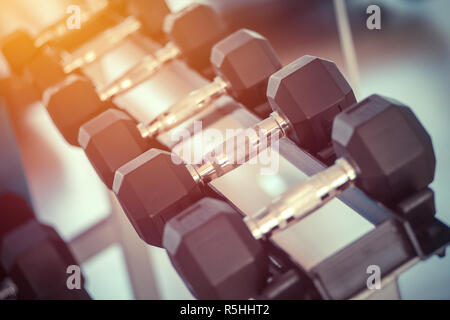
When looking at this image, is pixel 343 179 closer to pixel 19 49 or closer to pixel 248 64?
→ pixel 248 64

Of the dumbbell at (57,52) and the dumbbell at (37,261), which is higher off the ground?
the dumbbell at (57,52)

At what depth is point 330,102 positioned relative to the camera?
Result: 2.22 feet

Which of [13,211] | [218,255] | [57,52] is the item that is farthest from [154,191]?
[57,52]

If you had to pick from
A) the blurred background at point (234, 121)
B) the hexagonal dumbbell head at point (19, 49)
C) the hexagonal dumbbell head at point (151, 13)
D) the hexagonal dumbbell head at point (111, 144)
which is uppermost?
the hexagonal dumbbell head at point (19, 49)

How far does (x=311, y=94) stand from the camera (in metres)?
0.68

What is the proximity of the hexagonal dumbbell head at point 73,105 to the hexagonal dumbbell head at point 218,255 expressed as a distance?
1.55 feet

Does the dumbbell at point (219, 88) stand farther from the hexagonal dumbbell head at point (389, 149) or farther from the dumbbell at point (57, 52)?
the dumbbell at point (57, 52)

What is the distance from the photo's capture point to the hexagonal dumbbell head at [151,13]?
46.8 inches

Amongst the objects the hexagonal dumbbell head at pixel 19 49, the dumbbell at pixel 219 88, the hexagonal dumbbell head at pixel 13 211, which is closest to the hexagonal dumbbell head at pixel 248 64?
the dumbbell at pixel 219 88

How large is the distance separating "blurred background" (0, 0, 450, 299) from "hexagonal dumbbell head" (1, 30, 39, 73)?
15 cm

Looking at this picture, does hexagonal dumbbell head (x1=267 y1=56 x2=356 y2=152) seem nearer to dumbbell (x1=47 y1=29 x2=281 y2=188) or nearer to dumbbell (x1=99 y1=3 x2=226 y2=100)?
dumbbell (x1=47 y1=29 x2=281 y2=188)

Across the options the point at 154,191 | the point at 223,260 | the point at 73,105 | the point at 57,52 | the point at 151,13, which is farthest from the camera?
the point at 57,52

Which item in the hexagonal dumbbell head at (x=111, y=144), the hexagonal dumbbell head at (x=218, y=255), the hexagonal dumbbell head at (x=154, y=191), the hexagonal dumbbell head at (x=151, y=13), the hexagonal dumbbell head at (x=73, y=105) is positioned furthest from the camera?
the hexagonal dumbbell head at (x=151, y=13)

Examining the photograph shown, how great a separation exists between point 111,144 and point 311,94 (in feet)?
1.05
